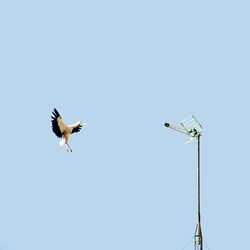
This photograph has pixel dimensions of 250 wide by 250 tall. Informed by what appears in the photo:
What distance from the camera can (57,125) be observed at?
54.0 ft

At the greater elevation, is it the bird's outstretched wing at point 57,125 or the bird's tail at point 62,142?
the bird's outstretched wing at point 57,125

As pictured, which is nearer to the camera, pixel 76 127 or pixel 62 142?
pixel 62 142

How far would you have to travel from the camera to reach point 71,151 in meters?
15.2

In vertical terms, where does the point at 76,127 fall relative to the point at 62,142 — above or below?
above

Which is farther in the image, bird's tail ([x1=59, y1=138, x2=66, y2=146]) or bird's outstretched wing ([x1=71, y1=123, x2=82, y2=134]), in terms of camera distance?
bird's outstretched wing ([x1=71, y1=123, x2=82, y2=134])

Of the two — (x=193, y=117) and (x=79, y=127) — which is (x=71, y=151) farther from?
(x=193, y=117)

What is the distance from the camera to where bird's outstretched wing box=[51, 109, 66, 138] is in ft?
53.9

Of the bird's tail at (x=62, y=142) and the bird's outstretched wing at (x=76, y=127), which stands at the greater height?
the bird's outstretched wing at (x=76, y=127)

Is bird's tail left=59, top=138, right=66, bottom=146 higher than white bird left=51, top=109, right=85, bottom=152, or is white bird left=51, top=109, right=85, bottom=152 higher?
white bird left=51, top=109, right=85, bottom=152

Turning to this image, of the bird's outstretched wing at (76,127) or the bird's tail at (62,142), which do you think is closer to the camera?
the bird's tail at (62,142)

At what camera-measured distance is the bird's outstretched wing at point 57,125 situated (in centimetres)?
1642

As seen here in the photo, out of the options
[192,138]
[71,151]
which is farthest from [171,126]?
[71,151]

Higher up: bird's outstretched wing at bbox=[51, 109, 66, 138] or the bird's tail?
bird's outstretched wing at bbox=[51, 109, 66, 138]

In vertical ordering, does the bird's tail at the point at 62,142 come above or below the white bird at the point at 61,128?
below
